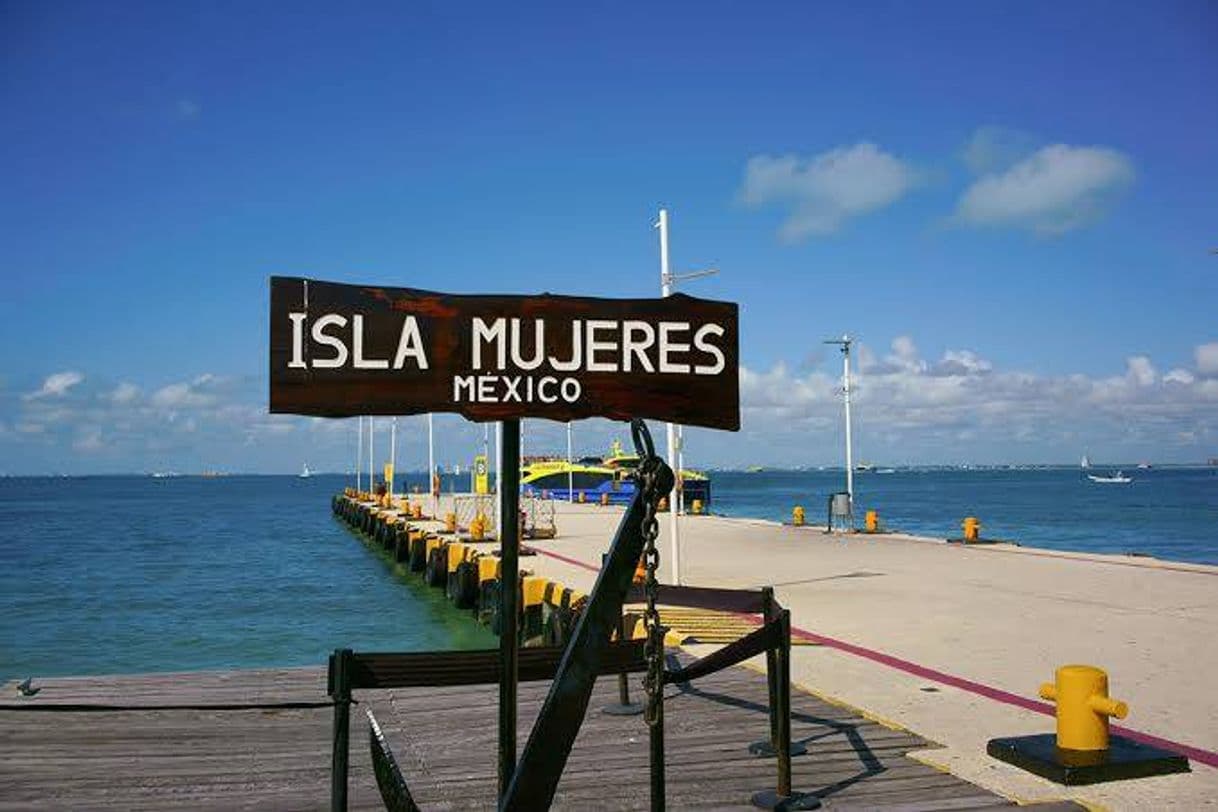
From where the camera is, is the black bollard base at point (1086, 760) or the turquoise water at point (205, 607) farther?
the turquoise water at point (205, 607)

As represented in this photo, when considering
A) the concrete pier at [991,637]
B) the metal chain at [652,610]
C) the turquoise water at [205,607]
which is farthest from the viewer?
the turquoise water at [205,607]

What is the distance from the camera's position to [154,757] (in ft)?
22.7

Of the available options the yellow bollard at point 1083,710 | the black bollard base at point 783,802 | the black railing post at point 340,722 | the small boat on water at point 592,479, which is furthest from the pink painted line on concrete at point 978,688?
the small boat on water at point 592,479

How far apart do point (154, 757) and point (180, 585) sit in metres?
32.7

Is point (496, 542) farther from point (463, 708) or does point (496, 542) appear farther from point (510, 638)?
point (510, 638)

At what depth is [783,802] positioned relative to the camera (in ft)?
19.1

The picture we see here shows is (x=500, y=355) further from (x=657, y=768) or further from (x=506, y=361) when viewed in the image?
(x=657, y=768)

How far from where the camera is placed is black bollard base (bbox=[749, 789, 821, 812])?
19.0 ft

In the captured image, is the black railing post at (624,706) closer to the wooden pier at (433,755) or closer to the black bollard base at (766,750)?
the wooden pier at (433,755)

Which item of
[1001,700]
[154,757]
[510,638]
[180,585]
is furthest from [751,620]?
[180,585]

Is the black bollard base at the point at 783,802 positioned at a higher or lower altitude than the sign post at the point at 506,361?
lower

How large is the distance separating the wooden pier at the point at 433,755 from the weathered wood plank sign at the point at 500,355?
310 centimetres

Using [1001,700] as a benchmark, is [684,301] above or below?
above

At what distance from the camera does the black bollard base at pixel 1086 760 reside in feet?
20.2
